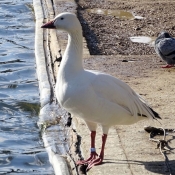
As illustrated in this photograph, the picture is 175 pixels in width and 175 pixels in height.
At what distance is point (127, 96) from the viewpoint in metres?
7.03

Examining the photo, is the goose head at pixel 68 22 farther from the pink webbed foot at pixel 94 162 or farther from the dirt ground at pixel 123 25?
the dirt ground at pixel 123 25

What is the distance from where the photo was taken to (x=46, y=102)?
9.91 m

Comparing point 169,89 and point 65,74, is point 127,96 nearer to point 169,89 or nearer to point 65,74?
point 65,74

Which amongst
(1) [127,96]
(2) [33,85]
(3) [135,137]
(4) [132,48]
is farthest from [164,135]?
(4) [132,48]

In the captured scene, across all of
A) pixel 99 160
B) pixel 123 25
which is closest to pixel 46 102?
pixel 99 160

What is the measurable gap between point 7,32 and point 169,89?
6260mm

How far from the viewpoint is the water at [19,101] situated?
7968 millimetres

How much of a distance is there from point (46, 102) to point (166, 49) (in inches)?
98.3

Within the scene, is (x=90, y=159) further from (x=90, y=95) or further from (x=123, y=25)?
(x=123, y=25)

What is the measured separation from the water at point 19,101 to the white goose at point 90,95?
1074 millimetres

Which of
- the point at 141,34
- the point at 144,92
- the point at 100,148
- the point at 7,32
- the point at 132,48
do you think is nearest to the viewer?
the point at 100,148

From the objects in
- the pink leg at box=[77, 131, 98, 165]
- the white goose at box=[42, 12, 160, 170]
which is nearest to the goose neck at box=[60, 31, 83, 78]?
the white goose at box=[42, 12, 160, 170]

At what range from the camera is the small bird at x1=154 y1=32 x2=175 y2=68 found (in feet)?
36.6

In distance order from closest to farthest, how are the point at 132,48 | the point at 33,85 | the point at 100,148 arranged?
the point at 100,148
the point at 33,85
the point at 132,48
